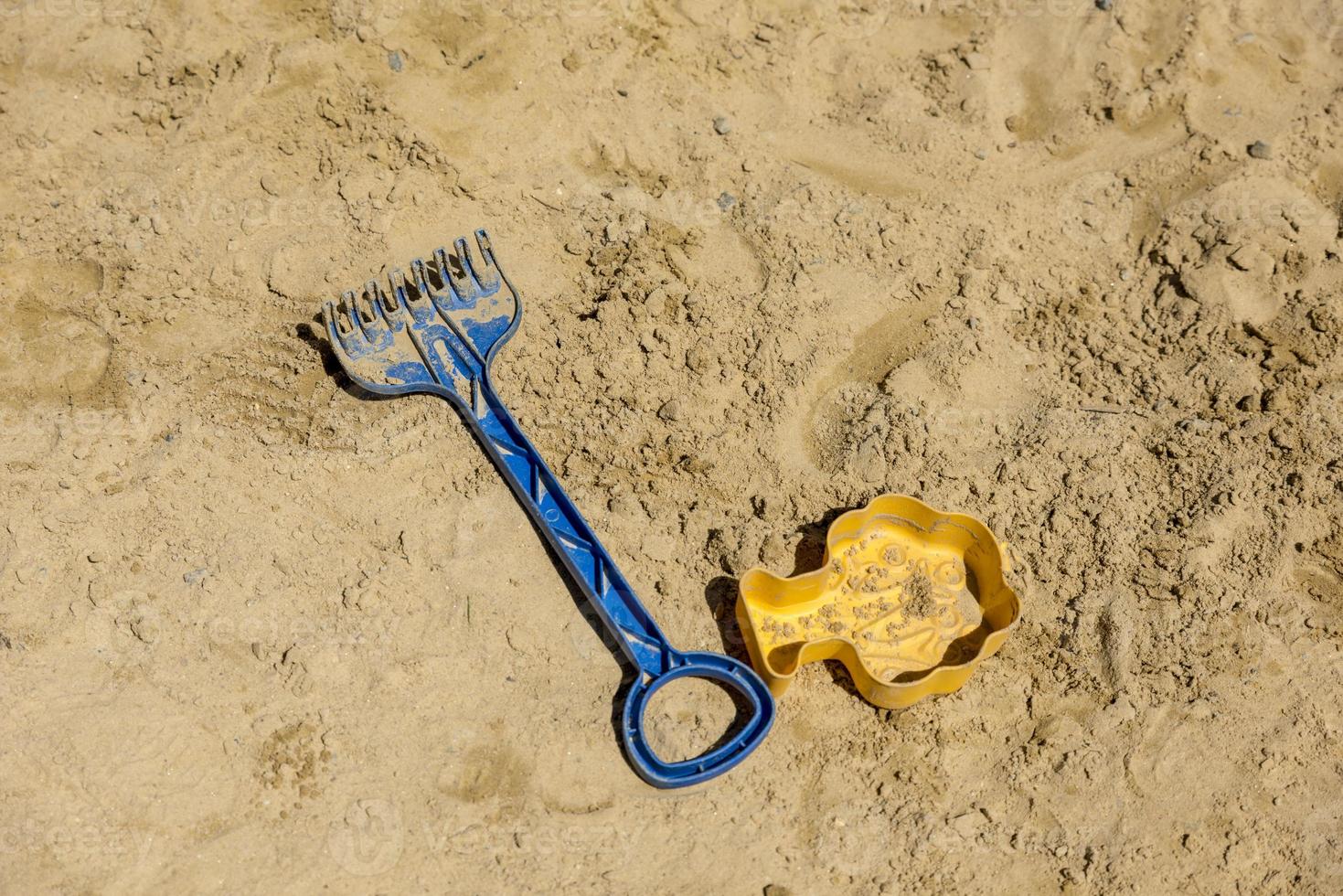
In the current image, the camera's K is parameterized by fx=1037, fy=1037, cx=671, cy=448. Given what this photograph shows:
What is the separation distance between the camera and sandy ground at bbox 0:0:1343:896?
280 centimetres

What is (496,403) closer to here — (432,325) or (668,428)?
(432,325)

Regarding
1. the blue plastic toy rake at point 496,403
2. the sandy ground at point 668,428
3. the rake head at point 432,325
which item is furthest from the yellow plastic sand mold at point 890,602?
the rake head at point 432,325

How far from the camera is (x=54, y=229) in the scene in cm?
373

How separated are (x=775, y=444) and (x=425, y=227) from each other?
1504mm

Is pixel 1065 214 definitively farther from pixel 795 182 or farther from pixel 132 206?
pixel 132 206

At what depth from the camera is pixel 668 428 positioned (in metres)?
3.32

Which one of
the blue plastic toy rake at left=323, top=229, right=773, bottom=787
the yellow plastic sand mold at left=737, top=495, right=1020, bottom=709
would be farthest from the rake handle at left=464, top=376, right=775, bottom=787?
the yellow plastic sand mold at left=737, top=495, right=1020, bottom=709

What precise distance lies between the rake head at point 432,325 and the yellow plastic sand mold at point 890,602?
46.0 inches

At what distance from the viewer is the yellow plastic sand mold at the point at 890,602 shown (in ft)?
9.72

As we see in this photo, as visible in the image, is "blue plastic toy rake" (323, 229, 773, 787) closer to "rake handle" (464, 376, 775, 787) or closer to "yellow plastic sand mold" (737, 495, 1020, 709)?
"rake handle" (464, 376, 775, 787)

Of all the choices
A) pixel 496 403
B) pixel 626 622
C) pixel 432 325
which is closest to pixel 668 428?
pixel 496 403

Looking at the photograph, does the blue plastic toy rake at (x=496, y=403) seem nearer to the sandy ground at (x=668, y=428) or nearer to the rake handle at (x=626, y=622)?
the rake handle at (x=626, y=622)

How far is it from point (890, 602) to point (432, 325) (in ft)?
5.64

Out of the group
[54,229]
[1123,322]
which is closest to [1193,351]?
[1123,322]
